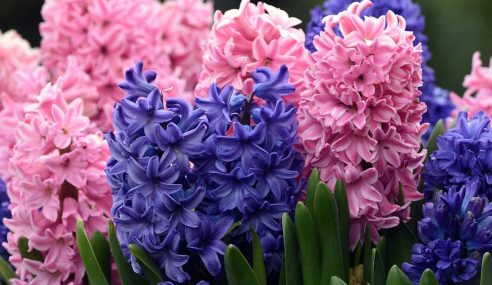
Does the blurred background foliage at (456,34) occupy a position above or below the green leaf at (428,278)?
below

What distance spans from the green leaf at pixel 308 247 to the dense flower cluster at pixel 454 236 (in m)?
0.12

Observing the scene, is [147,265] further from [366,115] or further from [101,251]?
[366,115]

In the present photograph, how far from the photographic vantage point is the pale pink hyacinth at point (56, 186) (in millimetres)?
1572

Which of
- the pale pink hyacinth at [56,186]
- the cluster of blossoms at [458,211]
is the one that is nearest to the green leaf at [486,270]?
the cluster of blossoms at [458,211]

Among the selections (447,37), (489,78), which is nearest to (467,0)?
(447,37)

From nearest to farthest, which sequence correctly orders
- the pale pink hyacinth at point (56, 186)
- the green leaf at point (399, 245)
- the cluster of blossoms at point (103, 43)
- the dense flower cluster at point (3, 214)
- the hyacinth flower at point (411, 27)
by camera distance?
1. the green leaf at point (399, 245)
2. the pale pink hyacinth at point (56, 186)
3. the hyacinth flower at point (411, 27)
4. the dense flower cluster at point (3, 214)
5. the cluster of blossoms at point (103, 43)

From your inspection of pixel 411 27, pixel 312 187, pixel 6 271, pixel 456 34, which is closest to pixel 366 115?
pixel 312 187

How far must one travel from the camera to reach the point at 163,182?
4.21 ft

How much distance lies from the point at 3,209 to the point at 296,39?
28.4 inches

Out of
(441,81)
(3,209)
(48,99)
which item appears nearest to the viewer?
(48,99)

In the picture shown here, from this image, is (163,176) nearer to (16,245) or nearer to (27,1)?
(16,245)

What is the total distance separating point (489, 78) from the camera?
1736 mm

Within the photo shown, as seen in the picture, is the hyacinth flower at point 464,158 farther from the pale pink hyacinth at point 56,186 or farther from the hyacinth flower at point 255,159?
the pale pink hyacinth at point 56,186

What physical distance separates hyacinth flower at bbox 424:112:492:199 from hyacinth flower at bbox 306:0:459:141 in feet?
1.05
